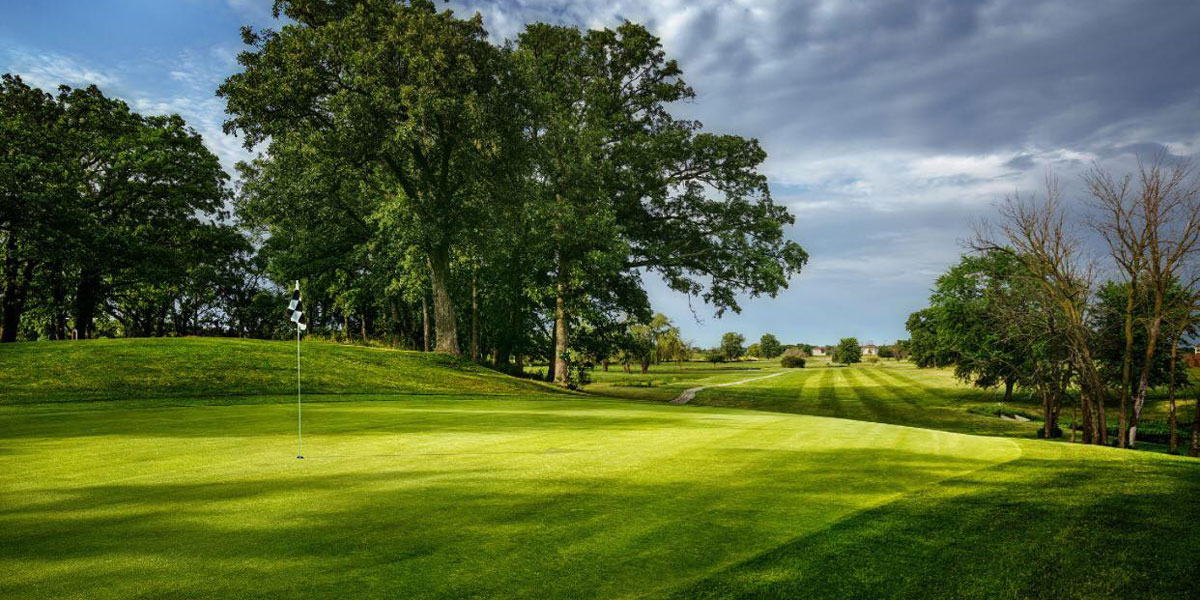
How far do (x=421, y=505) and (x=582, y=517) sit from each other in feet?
5.85

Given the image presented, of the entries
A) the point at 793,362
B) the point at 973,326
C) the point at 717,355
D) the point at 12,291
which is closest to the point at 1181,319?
the point at 973,326

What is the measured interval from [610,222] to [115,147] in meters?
33.1

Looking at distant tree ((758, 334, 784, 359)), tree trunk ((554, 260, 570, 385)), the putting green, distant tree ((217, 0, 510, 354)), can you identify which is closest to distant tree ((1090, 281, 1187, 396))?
the putting green

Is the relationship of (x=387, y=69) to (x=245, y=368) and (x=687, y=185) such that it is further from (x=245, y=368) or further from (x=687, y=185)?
(x=687, y=185)

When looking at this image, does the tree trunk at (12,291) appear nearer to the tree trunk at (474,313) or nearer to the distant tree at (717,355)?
the tree trunk at (474,313)

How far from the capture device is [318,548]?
5.07 m

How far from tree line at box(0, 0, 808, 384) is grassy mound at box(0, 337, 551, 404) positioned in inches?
169

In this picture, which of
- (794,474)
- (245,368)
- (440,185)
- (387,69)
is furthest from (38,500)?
(440,185)

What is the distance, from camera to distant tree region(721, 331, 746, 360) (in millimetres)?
150375

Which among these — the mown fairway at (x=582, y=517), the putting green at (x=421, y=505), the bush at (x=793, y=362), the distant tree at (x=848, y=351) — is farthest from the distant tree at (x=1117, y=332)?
the distant tree at (x=848, y=351)

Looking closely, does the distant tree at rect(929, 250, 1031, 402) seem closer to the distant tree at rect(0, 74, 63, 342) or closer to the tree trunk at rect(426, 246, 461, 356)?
the tree trunk at rect(426, 246, 461, 356)

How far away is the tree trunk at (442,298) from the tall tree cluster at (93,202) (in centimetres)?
1935

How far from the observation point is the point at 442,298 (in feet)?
112

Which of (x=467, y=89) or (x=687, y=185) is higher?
(x=467, y=89)
